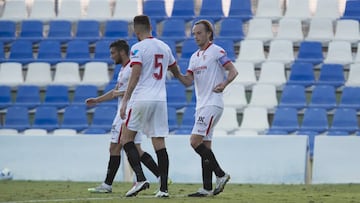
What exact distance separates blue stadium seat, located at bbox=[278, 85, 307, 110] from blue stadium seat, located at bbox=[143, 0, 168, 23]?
422 centimetres

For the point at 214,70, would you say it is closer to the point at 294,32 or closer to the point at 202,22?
the point at 202,22

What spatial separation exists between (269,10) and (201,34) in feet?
39.6

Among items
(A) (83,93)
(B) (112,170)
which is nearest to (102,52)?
(A) (83,93)

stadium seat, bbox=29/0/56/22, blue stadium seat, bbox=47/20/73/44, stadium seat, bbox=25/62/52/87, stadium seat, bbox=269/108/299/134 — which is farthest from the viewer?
stadium seat, bbox=29/0/56/22


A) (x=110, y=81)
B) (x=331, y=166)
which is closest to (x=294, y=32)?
(x=110, y=81)

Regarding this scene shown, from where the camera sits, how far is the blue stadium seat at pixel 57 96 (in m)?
20.6

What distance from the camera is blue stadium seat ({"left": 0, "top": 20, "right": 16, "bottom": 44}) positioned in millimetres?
22703

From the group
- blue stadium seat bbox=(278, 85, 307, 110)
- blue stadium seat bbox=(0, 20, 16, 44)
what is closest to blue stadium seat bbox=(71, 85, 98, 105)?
blue stadium seat bbox=(0, 20, 16, 44)

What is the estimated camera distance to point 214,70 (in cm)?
1043

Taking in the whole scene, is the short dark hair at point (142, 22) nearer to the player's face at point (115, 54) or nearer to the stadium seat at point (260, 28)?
the player's face at point (115, 54)

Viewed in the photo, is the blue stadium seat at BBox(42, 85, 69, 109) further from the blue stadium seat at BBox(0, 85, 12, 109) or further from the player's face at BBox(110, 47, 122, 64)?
the player's face at BBox(110, 47, 122, 64)

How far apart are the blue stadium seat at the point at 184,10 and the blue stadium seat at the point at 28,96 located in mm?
3845

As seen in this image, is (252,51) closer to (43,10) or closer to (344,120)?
(344,120)

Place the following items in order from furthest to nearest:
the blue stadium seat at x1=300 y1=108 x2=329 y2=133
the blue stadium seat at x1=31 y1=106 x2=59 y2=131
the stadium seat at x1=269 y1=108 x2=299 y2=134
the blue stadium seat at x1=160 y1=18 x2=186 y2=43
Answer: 1. the blue stadium seat at x1=160 y1=18 x2=186 y2=43
2. the blue stadium seat at x1=31 y1=106 x2=59 y2=131
3. the stadium seat at x1=269 y1=108 x2=299 y2=134
4. the blue stadium seat at x1=300 y1=108 x2=329 y2=133
